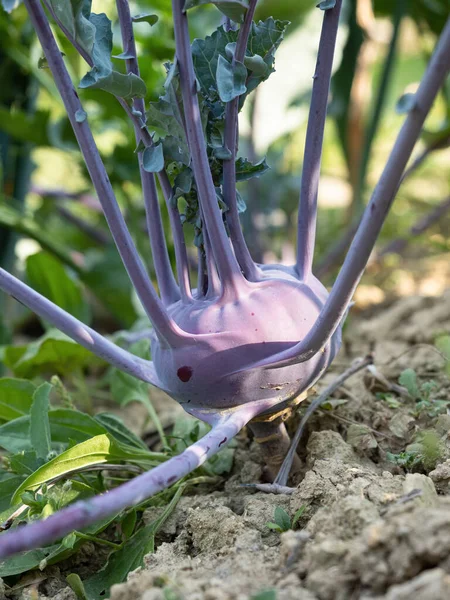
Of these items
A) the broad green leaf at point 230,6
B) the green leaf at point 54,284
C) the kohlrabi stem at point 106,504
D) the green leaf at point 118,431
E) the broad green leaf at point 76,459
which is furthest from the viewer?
the green leaf at point 54,284

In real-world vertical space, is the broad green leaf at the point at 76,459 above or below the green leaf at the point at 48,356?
above

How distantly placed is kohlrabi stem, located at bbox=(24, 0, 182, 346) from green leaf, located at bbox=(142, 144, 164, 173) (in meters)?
0.04

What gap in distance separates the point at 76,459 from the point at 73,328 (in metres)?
0.15

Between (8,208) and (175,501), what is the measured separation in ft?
3.13

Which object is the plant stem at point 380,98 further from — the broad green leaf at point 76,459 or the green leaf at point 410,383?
the broad green leaf at point 76,459

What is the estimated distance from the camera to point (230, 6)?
61 centimetres

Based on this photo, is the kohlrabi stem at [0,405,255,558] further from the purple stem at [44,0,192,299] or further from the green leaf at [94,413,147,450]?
the green leaf at [94,413,147,450]

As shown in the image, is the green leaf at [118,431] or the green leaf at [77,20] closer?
the green leaf at [77,20]

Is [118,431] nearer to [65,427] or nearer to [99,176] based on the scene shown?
[65,427]

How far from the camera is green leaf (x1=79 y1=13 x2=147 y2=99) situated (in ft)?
2.05

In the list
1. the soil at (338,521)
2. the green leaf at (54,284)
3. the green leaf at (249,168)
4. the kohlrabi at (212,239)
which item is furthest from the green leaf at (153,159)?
the green leaf at (54,284)

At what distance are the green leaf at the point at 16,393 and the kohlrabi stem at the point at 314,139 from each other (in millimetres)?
433

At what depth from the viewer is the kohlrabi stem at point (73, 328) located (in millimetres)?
657

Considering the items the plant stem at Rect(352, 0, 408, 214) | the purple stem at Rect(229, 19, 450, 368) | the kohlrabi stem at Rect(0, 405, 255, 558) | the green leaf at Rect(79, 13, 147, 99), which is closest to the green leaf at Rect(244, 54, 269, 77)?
the green leaf at Rect(79, 13, 147, 99)
